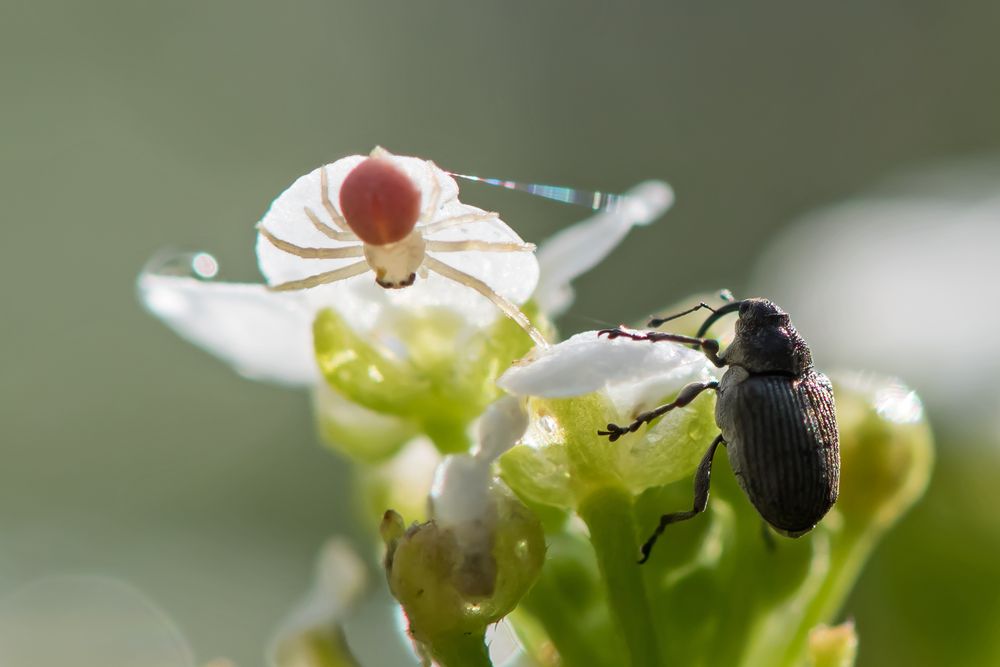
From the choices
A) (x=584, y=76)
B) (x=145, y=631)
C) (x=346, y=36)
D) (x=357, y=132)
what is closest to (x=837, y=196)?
(x=584, y=76)

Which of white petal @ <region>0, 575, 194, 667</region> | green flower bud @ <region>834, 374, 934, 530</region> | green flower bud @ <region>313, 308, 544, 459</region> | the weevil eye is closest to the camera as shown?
the weevil eye

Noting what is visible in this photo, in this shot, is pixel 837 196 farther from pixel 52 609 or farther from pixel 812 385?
pixel 812 385

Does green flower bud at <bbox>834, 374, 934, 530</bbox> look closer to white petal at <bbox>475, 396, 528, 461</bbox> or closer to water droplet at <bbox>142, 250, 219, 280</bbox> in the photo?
white petal at <bbox>475, 396, 528, 461</bbox>

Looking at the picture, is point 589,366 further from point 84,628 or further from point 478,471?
point 84,628

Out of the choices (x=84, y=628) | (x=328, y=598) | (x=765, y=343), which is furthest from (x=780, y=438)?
(x=84, y=628)

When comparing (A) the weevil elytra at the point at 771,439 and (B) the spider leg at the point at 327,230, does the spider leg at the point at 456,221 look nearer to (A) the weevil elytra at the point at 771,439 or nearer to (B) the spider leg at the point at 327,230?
(B) the spider leg at the point at 327,230

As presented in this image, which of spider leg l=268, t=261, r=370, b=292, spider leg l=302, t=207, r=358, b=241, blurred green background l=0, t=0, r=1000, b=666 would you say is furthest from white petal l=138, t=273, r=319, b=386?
blurred green background l=0, t=0, r=1000, b=666

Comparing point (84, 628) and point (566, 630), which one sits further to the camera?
point (84, 628)
